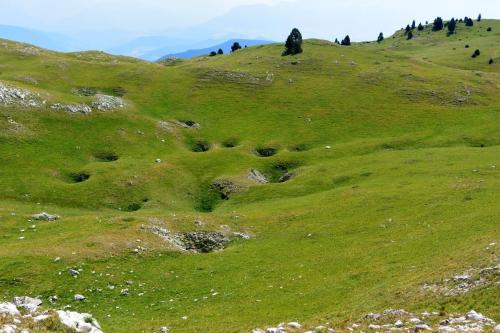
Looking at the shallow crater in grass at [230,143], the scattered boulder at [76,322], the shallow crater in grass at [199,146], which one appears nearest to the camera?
the scattered boulder at [76,322]

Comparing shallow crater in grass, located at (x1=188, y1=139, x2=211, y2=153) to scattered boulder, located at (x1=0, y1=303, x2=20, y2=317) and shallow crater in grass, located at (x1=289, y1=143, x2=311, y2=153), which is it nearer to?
shallow crater in grass, located at (x1=289, y1=143, x2=311, y2=153)

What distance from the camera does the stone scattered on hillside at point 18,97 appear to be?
7975cm

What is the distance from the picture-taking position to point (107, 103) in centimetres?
9081

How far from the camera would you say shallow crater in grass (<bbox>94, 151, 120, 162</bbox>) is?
76.0 metres

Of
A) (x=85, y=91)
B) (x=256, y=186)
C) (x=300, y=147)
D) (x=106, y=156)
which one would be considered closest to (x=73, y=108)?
(x=106, y=156)

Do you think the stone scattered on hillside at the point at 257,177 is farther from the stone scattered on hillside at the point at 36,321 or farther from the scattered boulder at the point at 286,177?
the stone scattered on hillside at the point at 36,321

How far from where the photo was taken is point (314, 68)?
405 ft

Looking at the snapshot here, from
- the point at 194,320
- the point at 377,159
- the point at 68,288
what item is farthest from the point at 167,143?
the point at 194,320

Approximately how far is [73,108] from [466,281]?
7502 centimetres

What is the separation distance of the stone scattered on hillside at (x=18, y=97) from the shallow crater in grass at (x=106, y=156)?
16178mm

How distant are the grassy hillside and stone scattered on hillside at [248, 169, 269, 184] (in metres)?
1.77

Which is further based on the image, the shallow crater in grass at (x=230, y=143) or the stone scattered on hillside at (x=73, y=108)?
the shallow crater in grass at (x=230, y=143)

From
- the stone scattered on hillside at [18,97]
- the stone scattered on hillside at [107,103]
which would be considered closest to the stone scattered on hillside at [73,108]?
the stone scattered on hillside at [107,103]

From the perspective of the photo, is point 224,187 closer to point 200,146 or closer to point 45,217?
point 200,146
